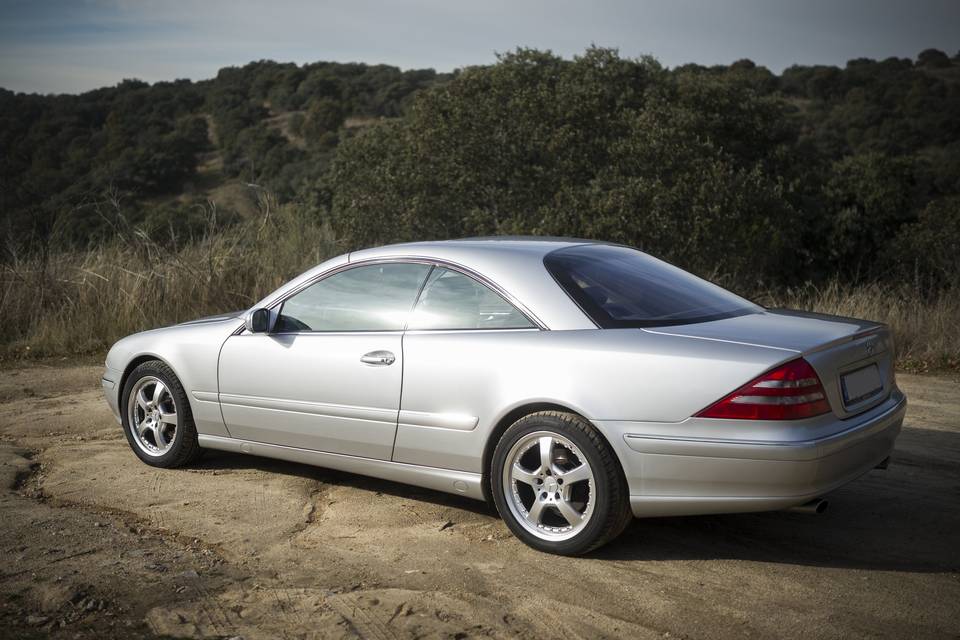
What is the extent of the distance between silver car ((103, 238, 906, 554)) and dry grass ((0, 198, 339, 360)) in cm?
669

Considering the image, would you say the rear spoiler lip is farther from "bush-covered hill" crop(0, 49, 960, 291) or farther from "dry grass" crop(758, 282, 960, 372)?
"bush-covered hill" crop(0, 49, 960, 291)

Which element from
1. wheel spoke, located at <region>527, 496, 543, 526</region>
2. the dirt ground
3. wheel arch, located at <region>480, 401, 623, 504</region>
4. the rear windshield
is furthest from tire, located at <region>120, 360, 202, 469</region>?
the rear windshield

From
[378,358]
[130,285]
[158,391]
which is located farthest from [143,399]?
[130,285]

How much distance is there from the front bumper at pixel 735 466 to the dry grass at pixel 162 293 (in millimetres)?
7552

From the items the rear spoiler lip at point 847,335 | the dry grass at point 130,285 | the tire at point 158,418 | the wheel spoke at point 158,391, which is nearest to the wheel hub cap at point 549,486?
the rear spoiler lip at point 847,335

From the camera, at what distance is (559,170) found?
27.0 m

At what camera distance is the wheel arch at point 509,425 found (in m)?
4.04

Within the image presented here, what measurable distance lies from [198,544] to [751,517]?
282cm

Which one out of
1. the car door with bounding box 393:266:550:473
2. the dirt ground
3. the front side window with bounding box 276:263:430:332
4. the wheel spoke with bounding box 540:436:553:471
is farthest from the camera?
the front side window with bounding box 276:263:430:332

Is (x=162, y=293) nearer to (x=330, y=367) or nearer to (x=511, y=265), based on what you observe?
(x=330, y=367)

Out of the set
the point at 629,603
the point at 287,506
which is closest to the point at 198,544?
the point at 287,506

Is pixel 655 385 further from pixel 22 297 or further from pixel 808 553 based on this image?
pixel 22 297

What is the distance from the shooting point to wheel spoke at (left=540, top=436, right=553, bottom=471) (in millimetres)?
4172

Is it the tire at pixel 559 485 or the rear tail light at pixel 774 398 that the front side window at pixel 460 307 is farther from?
the rear tail light at pixel 774 398
